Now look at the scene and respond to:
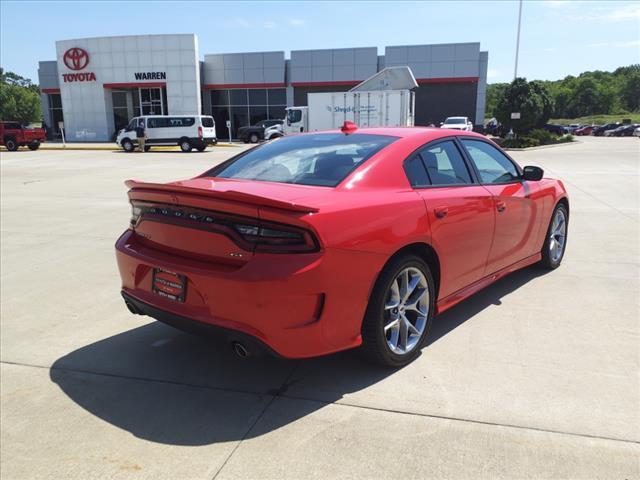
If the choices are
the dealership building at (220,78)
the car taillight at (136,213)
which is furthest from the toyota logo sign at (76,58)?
the car taillight at (136,213)

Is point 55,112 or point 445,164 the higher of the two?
point 55,112

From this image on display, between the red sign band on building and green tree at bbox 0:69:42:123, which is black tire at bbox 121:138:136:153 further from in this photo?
green tree at bbox 0:69:42:123

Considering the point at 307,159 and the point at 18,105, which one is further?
the point at 18,105

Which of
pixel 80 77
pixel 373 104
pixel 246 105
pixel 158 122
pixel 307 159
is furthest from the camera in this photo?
pixel 246 105

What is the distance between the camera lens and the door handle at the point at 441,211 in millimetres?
3551

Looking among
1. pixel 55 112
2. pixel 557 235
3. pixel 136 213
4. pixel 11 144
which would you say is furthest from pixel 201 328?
pixel 55 112

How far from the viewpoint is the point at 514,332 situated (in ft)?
13.2

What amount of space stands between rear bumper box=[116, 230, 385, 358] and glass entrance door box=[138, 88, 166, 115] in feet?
144

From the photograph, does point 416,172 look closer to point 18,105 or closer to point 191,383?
point 191,383

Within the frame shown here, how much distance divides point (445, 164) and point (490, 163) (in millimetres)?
813

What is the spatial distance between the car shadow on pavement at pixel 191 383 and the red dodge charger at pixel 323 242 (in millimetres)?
372

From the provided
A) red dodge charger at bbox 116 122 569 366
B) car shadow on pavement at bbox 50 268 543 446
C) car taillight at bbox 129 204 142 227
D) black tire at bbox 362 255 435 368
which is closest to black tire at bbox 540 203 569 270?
red dodge charger at bbox 116 122 569 366

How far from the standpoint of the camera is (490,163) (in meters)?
4.60

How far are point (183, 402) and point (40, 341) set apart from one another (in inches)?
66.0
